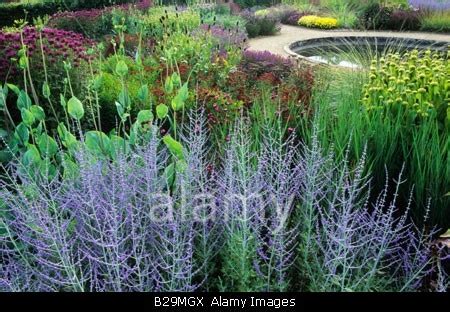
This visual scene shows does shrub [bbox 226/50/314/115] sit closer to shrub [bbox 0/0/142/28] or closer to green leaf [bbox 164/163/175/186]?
green leaf [bbox 164/163/175/186]

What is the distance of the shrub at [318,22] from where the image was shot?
583 inches

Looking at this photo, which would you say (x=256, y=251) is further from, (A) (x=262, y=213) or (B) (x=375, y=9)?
(B) (x=375, y=9)

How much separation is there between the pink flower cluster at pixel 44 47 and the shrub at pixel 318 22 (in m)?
11.0

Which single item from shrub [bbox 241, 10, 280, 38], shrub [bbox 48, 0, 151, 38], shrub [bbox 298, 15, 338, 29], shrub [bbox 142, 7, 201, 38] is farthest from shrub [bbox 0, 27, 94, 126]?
shrub [bbox 298, 15, 338, 29]

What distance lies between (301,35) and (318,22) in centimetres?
157

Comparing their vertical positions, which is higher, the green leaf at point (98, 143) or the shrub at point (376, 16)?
the green leaf at point (98, 143)

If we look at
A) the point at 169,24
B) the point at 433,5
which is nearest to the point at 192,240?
the point at 169,24

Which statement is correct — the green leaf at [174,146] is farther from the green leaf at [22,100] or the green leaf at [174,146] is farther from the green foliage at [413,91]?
the green foliage at [413,91]

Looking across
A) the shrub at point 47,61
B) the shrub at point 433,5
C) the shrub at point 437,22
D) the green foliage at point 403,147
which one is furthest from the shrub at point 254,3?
the green foliage at point 403,147

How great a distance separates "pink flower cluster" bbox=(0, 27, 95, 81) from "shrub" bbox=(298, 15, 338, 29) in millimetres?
11044

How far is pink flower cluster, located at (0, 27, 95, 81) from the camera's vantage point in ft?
14.2

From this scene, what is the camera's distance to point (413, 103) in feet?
11.8

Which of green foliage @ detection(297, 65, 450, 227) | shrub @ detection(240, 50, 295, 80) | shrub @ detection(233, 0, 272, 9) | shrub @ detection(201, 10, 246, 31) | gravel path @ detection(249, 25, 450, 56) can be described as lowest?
gravel path @ detection(249, 25, 450, 56)

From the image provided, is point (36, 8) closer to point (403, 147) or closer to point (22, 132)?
point (22, 132)
